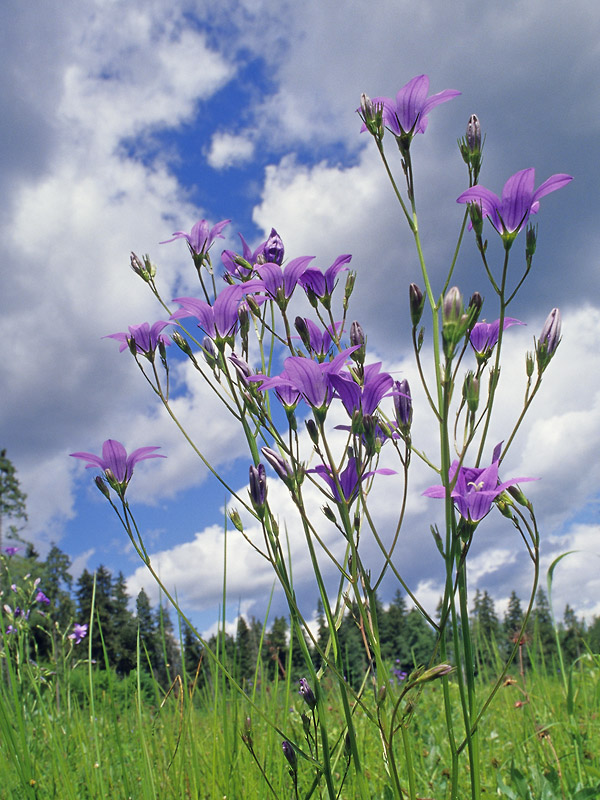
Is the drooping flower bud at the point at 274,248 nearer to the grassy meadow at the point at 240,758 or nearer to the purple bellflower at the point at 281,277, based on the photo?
the purple bellflower at the point at 281,277

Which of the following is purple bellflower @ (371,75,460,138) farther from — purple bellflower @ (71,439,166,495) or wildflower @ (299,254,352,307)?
purple bellflower @ (71,439,166,495)

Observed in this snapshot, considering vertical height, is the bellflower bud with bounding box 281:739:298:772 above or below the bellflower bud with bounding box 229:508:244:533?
below

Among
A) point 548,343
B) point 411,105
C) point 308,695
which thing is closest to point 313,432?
point 548,343

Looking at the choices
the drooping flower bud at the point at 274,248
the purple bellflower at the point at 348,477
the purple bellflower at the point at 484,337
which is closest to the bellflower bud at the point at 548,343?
the purple bellflower at the point at 484,337

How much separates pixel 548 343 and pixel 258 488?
1.05 meters

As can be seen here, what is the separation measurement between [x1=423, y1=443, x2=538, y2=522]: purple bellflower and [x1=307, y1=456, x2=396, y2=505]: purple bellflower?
0.70ft

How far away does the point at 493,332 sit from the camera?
2.12 m

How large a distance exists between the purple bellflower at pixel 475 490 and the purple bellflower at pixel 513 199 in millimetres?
764

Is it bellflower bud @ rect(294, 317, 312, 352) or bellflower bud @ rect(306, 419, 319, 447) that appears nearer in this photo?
bellflower bud @ rect(306, 419, 319, 447)

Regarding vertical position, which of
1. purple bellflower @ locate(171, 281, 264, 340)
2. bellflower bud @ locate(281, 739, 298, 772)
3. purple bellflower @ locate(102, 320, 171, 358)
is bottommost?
bellflower bud @ locate(281, 739, 298, 772)

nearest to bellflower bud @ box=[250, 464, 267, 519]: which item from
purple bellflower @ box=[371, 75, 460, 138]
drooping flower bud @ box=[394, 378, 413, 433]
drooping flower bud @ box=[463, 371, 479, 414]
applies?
drooping flower bud @ box=[394, 378, 413, 433]

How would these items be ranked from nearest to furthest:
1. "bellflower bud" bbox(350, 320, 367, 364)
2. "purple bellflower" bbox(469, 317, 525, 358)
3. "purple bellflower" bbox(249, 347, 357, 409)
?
1. "purple bellflower" bbox(249, 347, 357, 409)
2. "bellflower bud" bbox(350, 320, 367, 364)
3. "purple bellflower" bbox(469, 317, 525, 358)

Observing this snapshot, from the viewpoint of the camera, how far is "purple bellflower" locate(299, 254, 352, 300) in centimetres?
225

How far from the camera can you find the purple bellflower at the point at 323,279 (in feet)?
7.37
